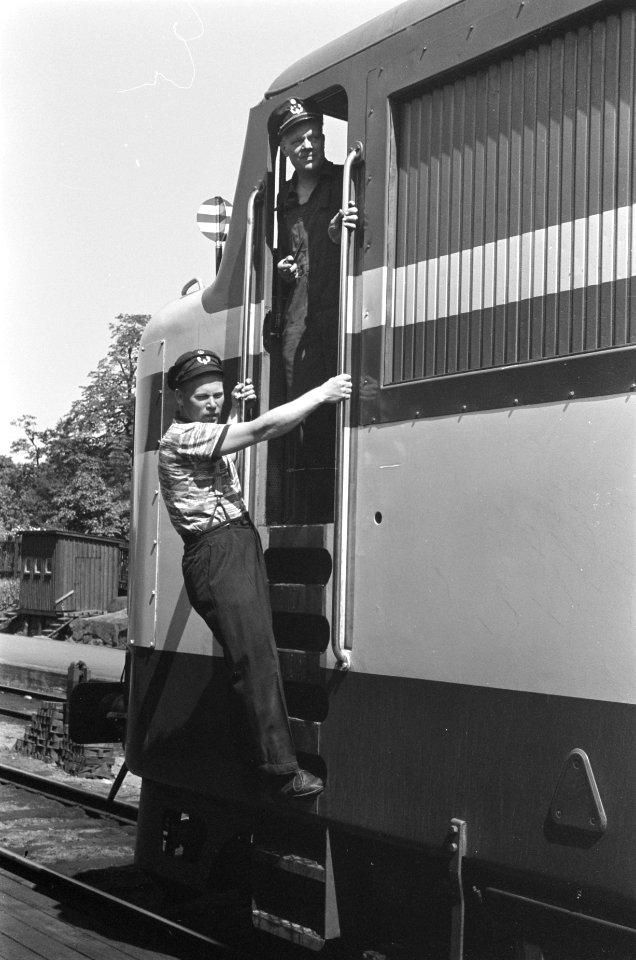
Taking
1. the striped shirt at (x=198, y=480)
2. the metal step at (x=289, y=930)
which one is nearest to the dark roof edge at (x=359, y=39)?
the striped shirt at (x=198, y=480)

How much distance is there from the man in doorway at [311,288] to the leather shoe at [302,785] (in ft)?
3.12

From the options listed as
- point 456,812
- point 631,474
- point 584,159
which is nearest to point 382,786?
point 456,812

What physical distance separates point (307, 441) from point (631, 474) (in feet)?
5.31

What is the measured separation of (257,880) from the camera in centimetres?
416

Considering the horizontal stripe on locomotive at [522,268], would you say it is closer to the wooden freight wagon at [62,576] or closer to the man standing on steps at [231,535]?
the man standing on steps at [231,535]

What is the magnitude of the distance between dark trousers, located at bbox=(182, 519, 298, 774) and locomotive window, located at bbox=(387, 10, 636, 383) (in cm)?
89

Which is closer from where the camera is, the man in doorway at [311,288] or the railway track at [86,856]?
the man in doorway at [311,288]

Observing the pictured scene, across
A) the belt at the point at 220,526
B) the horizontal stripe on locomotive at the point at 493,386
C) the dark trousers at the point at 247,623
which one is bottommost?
the dark trousers at the point at 247,623

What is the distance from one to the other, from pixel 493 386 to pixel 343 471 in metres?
0.68

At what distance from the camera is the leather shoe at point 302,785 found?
153 inches

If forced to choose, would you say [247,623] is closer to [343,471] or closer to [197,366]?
[343,471]

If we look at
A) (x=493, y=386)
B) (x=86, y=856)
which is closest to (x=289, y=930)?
(x=493, y=386)

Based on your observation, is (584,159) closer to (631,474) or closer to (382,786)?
(631,474)

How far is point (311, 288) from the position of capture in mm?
4309
